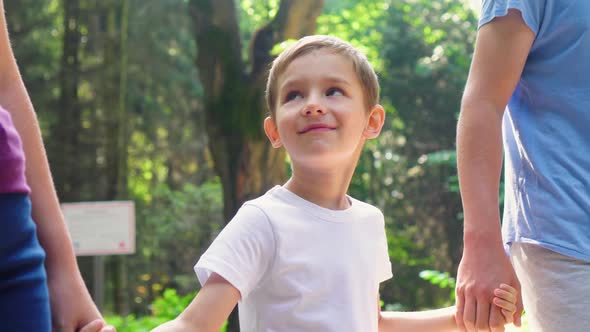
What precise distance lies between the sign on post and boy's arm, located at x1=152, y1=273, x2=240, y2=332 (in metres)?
8.52

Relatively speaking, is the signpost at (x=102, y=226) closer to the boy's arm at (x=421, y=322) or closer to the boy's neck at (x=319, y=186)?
the boy's arm at (x=421, y=322)

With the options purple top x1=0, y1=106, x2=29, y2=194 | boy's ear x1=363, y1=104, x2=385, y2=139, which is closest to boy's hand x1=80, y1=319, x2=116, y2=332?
purple top x1=0, y1=106, x2=29, y2=194

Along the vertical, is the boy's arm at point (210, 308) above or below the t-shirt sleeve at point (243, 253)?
below

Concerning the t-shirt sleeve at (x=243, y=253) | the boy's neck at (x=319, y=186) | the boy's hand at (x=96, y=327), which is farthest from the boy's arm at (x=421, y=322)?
the boy's hand at (x=96, y=327)

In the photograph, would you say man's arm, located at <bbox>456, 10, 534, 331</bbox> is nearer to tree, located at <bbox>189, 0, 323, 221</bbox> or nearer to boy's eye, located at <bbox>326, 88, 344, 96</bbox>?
boy's eye, located at <bbox>326, 88, 344, 96</bbox>

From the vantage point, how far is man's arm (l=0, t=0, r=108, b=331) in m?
1.27

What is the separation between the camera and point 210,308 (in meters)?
1.70

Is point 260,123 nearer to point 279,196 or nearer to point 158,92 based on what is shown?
point 279,196

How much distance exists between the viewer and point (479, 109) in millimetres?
2072

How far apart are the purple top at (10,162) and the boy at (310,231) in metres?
0.69

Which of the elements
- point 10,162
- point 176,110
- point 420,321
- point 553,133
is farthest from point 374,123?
point 176,110

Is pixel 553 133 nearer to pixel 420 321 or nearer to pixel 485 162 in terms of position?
pixel 485 162

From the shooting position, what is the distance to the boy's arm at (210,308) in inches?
66.0

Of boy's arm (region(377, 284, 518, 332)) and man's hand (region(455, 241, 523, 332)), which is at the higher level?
man's hand (region(455, 241, 523, 332))
